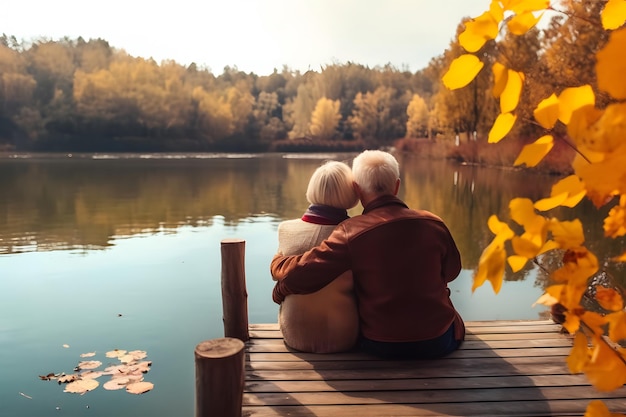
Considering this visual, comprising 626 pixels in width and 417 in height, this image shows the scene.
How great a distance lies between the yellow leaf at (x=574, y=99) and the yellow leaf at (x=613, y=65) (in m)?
0.07

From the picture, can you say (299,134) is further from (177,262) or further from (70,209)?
(177,262)

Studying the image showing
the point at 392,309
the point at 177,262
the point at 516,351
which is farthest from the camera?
the point at 177,262

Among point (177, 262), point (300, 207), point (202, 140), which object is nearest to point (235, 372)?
point (177, 262)

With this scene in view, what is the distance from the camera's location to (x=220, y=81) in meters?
96.4

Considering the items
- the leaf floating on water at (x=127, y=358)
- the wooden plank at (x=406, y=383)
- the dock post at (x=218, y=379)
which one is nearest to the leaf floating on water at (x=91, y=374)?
the leaf floating on water at (x=127, y=358)

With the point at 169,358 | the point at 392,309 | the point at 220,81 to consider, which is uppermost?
the point at 220,81

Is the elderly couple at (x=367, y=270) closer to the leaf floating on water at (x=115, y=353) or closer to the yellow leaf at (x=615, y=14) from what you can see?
the yellow leaf at (x=615, y=14)

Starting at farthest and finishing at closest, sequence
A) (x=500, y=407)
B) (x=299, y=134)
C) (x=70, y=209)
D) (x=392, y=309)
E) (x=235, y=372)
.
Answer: (x=299, y=134) < (x=70, y=209) < (x=392, y=309) < (x=500, y=407) < (x=235, y=372)

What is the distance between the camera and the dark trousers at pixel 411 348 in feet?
10.7

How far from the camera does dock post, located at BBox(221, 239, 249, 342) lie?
12.5ft

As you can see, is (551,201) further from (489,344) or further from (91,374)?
(91,374)

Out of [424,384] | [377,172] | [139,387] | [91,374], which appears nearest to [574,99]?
[377,172]

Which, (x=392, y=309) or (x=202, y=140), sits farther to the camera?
(x=202, y=140)

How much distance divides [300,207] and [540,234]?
1513cm
